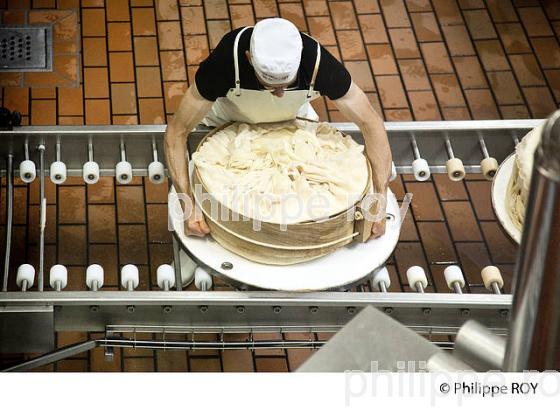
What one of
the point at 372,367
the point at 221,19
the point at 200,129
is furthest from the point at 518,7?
the point at 372,367

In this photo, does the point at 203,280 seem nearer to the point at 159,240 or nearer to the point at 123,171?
the point at 123,171

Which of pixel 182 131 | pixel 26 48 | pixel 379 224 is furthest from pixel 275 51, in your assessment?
pixel 26 48

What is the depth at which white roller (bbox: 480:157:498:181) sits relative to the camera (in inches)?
124

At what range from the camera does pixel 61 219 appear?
4.05 m

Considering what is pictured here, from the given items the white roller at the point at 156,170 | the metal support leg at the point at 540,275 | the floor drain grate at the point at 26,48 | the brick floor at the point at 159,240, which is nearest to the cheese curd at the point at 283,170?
the white roller at the point at 156,170

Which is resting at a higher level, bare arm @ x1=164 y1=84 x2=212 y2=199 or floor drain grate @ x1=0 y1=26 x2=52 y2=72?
floor drain grate @ x1=0 y1=26 x2=52 y2=72

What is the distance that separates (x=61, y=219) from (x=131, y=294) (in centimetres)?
153

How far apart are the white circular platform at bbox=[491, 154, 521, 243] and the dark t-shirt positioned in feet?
2.19

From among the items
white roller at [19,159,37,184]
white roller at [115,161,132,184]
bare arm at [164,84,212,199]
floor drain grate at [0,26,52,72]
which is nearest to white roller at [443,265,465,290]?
bare arm at [164,84,212,199]

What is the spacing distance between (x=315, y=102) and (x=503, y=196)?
74.9 inches

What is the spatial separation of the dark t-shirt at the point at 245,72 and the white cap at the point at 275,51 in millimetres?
Result: 69

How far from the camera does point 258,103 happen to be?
2.89 meters

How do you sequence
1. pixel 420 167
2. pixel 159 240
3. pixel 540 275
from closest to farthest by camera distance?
pixel 540 275 < pixel 420 167 < pixel 159 240

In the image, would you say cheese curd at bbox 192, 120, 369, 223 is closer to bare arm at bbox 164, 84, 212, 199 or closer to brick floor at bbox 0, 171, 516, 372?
bare arm at bbox 164, 84, 212, 199
